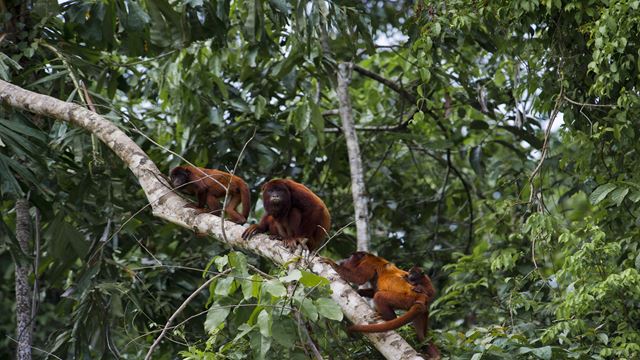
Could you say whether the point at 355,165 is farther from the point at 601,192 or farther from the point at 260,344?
the point at 260,344

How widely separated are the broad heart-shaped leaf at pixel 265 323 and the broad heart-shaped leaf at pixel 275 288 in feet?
0.43

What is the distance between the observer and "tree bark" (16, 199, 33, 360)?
6488mm

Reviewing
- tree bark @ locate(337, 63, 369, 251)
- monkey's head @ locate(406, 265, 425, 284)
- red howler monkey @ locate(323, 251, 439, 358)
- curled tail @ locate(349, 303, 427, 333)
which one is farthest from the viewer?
tree bark @ locate(337, 63, 369, 251)

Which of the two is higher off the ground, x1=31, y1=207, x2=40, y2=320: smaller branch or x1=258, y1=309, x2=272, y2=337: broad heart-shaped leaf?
x1=258, y1=309, x2=272, y2=337: broad heart-shaped leaf

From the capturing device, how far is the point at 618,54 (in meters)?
5.70

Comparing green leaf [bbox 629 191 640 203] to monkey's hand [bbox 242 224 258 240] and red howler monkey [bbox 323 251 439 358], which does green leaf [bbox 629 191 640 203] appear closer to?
red howler monkey [bbox 323 251 439 358]

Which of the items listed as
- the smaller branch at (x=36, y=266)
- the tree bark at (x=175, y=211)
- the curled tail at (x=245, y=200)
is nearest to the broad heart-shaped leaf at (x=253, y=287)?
the tree bark at (x=175, y=211)

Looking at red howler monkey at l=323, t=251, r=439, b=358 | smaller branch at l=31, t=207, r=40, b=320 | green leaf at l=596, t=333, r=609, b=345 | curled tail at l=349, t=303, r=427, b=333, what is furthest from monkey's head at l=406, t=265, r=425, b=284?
smaller branch at l=31, t=207, r=40, b=320

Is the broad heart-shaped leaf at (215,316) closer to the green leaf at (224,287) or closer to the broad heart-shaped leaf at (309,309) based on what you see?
the green leaf at (224,287)

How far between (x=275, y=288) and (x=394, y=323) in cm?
111

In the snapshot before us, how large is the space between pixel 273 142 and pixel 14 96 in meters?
3.00

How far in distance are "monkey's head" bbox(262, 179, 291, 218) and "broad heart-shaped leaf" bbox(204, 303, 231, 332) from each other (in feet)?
5.84

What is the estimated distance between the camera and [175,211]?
5.35 metres

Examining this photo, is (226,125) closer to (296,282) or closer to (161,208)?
(161,208)
